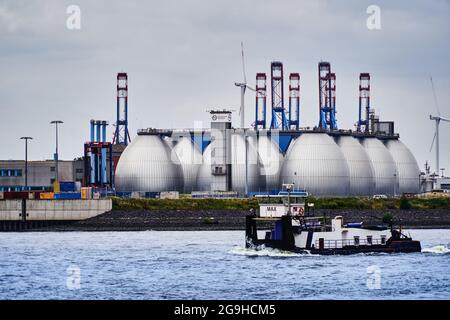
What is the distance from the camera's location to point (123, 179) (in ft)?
639

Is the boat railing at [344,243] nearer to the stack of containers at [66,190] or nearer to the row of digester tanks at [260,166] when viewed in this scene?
the stack of containers at [66,190]

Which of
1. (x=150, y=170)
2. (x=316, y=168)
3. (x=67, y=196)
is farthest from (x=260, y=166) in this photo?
(x=67, y=196)

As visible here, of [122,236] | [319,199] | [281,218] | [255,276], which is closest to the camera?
[255,276]

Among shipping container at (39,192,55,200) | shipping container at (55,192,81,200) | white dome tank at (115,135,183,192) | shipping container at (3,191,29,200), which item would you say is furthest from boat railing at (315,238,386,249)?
white dome tank at (115,135,183,192)

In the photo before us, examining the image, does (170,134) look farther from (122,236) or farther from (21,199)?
(122,236)

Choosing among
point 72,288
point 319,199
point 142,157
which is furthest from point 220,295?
point 142,157

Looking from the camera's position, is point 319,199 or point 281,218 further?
point 319,199

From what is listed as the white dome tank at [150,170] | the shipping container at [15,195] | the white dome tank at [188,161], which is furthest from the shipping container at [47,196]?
the white dome tank at [188,161]

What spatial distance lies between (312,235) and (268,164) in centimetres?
9246

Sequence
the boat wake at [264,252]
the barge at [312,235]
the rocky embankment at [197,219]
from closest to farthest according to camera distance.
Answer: the boat wake at [264,252], the barge at [312,235], the rocky embankment at [197,219]

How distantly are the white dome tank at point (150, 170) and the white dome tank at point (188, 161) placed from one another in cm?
85

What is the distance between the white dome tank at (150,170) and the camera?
634 feet

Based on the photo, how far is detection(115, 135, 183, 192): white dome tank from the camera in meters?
193
